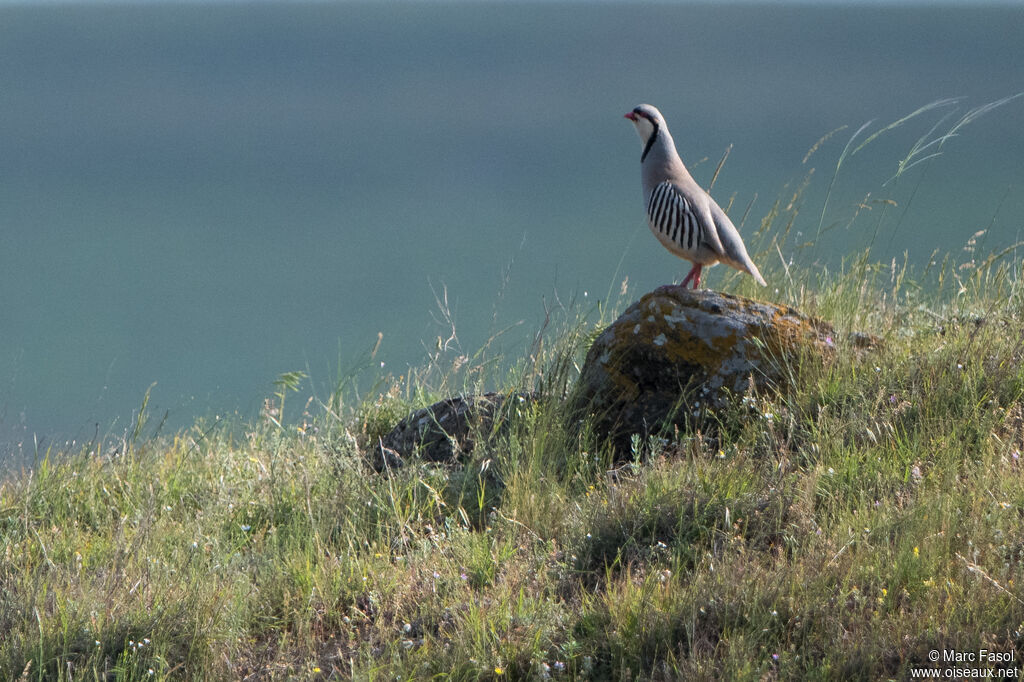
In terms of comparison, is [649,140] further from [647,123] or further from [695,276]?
[695,276]

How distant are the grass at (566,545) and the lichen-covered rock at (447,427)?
12cm

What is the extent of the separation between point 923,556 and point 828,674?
1.93ft

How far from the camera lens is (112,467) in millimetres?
4668

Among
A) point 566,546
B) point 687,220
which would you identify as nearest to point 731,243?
point 687,220

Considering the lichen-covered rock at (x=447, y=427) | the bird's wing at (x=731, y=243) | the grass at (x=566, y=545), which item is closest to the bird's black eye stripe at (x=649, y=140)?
the bird's wing at (x=731, y=243)

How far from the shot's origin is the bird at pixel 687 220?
16.1 ft

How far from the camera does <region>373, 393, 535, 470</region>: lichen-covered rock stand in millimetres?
4445

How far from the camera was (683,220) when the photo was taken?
16.1 ft

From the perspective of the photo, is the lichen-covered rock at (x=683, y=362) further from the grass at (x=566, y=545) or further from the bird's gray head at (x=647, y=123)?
the bird's gray head at (x=647, y=123)

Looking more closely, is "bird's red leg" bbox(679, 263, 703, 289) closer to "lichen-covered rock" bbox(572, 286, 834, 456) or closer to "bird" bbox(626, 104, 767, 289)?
"bird" bbox(626, 104, 767, 289)

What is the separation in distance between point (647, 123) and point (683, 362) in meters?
1.86

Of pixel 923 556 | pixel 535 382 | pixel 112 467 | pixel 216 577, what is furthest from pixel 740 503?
pixel 112 467

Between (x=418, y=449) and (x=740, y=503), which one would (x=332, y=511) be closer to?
(x=418, y=449)

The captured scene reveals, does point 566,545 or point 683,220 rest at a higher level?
point 683,220
